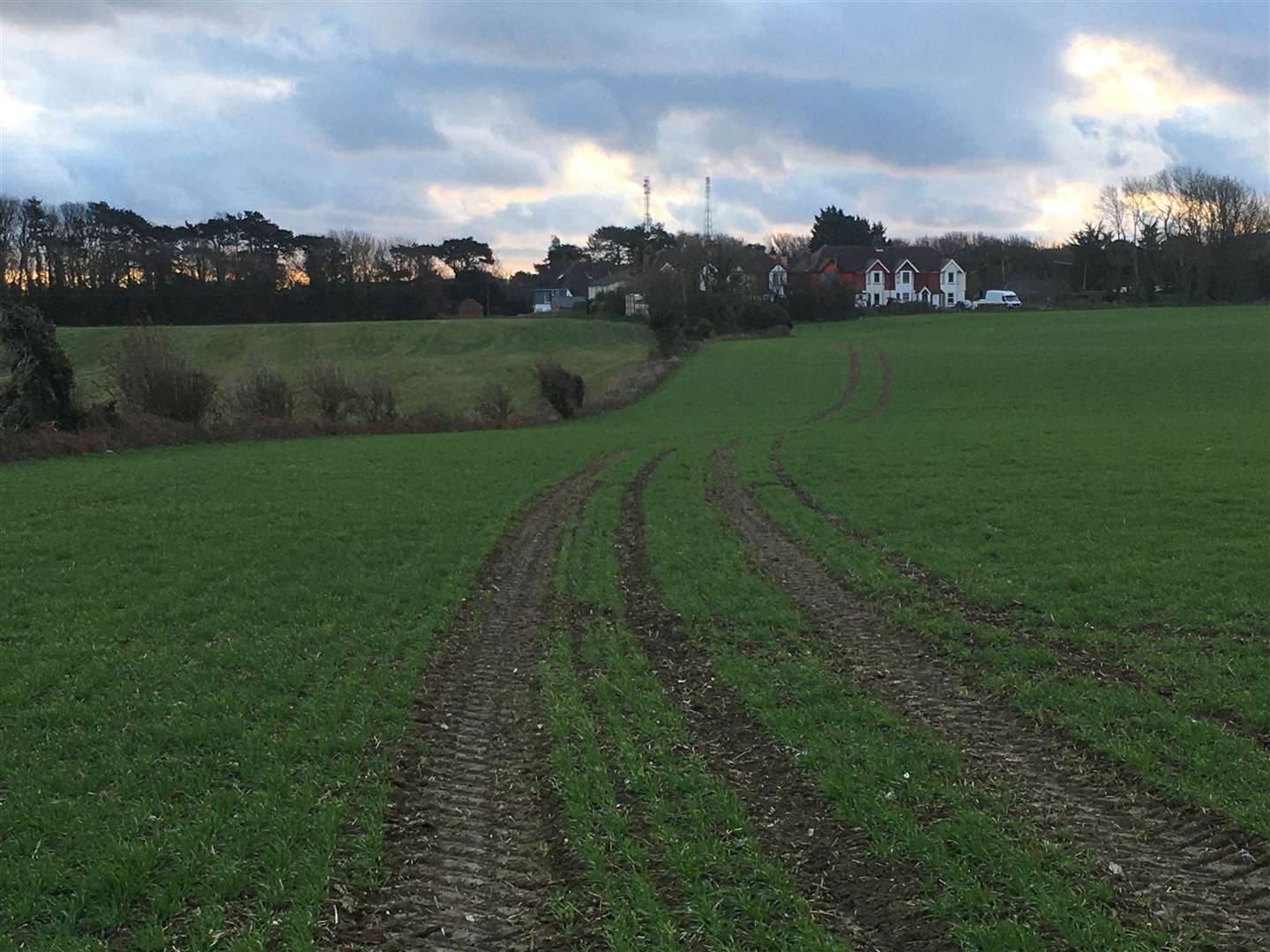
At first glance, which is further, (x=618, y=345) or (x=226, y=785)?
(x=618, y=345)

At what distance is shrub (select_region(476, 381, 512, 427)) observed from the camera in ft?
133

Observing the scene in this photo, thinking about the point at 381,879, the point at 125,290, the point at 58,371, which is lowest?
the point at 381,879

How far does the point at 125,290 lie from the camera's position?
93812 mm

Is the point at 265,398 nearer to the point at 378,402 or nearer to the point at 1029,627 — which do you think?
the point at 378,402

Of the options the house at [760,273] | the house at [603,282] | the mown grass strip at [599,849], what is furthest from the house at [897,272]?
the mown grass strip at [599,849]

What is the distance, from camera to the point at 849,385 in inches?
1991

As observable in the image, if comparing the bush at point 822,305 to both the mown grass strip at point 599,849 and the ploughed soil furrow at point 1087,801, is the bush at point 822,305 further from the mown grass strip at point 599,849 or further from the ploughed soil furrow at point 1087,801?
the mown grass strip at point 599,849

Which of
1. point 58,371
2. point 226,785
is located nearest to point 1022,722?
point 226,785

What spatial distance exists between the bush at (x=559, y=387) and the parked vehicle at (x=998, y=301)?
7398 cm

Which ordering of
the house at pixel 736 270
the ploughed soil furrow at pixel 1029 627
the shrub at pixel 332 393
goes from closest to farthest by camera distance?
the ploughed soil furrow at pixel 1029 627
the shrub at pixel 332 393
the house at pixel 736 270

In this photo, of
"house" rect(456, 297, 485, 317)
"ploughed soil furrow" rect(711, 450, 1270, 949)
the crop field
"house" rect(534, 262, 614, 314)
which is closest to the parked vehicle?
"house" rect(534, 262, 614, 314)

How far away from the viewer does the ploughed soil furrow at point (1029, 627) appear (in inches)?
286

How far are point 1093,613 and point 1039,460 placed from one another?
12.9m

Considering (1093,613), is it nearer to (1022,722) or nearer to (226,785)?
(1022,722)
